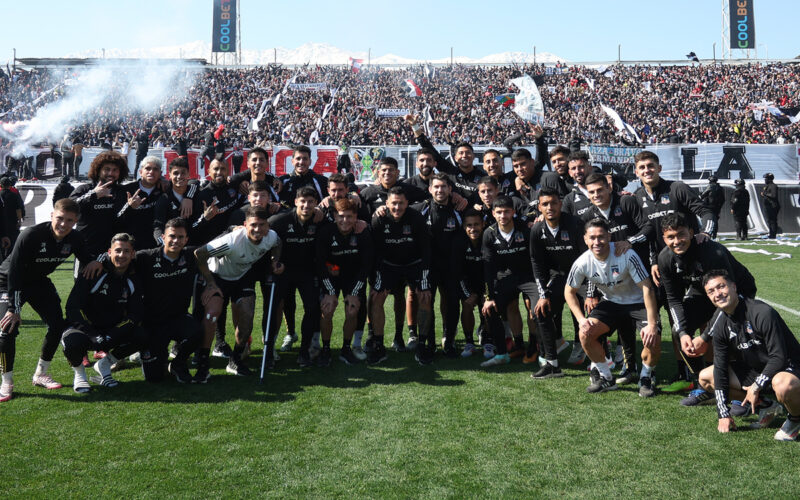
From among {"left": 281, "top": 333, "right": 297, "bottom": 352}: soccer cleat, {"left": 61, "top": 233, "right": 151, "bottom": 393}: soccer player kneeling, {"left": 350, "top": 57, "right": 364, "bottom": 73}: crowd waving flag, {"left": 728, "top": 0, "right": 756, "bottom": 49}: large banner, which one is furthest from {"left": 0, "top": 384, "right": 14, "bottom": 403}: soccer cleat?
{"left": 728, "top": 0, "right": 756, "bottom": 49}: large banner

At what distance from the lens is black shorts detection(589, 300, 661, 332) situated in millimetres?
5832

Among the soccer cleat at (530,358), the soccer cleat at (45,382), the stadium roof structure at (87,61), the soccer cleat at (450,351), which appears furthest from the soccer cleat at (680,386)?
the stadium roof structure at (87,61)

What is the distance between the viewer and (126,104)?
42000mm

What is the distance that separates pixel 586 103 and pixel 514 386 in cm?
3483

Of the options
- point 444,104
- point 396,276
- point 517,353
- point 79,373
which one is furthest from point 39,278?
point 444,104

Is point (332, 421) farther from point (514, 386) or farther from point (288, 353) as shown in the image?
point (288, 353)

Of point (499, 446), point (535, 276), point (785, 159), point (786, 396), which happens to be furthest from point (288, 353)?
point (785, 159)

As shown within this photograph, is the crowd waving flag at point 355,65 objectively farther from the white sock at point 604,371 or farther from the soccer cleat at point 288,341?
the white sock at point 604,371

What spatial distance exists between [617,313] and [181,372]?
437 centimetres

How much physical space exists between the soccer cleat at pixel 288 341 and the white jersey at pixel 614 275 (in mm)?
3593

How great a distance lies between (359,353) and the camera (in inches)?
282

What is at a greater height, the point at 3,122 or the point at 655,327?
the point at 3,122

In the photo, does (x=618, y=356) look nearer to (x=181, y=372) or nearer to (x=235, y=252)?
(x=235, y=252)

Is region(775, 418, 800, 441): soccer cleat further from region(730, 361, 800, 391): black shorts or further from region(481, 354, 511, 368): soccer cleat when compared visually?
region(481, 354, 511, 368): soccer cleat
